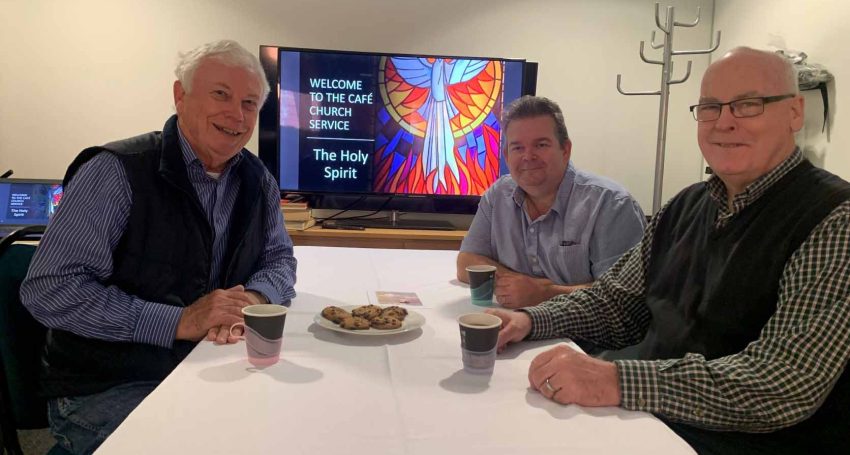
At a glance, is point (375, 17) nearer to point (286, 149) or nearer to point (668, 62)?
point (286, 149)

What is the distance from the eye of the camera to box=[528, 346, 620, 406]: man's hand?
1.07m

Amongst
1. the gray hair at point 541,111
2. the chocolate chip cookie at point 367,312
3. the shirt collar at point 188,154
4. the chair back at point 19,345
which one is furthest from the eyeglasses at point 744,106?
the chair back at point 19,345

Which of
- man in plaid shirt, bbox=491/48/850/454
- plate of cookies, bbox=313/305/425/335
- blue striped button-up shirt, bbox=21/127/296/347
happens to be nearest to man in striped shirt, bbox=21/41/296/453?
blue striped button-up shirt, bbox=21/127/296/347

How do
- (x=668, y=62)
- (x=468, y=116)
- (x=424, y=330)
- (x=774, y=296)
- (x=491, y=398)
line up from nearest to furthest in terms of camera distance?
1. (x=491, y=398)
2. (x=774, y=296)
3. (x=424, y=330)
4. (x=668, y=62)
5. (x=468, y=116)

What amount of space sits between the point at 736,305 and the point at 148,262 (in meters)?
1.32

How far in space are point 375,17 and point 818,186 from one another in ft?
10.4

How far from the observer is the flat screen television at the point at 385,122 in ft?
12.5

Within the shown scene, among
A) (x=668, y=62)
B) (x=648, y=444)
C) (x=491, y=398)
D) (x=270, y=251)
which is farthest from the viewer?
(x=668, y=62)

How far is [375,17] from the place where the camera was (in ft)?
13.0

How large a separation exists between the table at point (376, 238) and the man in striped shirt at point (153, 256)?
5.98ft

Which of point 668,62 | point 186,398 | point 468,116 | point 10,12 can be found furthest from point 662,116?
point 10,12

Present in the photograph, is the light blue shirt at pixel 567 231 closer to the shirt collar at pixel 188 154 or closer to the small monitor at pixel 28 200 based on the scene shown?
the shirt collar at pixel 188 154

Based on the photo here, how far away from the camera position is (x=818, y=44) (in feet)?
10.7

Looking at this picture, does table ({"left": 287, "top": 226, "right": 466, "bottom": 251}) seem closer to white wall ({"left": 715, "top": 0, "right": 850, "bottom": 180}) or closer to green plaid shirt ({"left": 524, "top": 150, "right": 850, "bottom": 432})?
white wall ({"left": 715, "top": 0, "right": 850, "bottom": 180})
